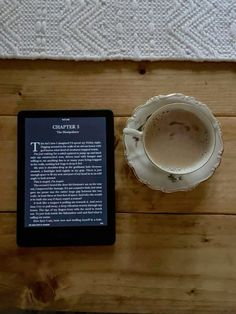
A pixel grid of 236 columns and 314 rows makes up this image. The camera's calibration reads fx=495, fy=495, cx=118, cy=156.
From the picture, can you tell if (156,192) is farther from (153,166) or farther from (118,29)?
(118,29)

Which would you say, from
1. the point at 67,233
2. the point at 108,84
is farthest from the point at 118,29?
the point at 67,233

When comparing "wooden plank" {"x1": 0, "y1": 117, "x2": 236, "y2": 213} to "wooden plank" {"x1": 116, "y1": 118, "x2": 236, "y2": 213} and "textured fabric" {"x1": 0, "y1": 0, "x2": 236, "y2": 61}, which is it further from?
"textured fabric" {"x1": 0, "y1": 0, "x2": 236, "y2": 61}

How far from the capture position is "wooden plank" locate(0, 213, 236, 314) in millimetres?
659

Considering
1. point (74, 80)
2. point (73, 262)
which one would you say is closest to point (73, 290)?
point (73, 262)

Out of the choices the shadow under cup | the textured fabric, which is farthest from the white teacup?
the textured fabric

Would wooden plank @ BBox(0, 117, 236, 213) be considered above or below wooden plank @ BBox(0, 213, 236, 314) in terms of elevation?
above

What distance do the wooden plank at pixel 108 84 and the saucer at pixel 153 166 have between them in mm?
43

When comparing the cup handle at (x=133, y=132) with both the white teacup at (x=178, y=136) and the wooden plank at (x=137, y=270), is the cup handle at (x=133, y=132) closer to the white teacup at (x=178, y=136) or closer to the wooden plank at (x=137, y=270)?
the white teacup at (x=178, y=136)

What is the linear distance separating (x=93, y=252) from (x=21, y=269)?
99 mm

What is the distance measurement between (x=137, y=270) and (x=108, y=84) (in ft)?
0.85

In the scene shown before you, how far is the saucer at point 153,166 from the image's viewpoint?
641mm

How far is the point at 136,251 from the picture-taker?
67cm

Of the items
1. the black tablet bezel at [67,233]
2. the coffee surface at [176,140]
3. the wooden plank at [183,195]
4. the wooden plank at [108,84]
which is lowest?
the black tablet bezel at [67,233]

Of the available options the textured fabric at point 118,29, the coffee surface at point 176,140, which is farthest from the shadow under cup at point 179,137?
the textured fabric at point 118,29
